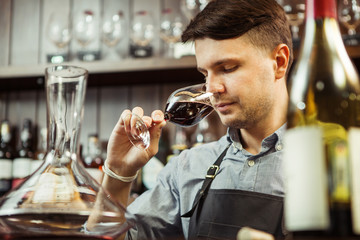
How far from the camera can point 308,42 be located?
0.56 meters

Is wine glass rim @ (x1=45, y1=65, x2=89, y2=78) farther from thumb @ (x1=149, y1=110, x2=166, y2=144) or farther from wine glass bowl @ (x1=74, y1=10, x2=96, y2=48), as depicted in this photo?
wine glass bowl @ (x1=74, y1=10, x2=96, y2=48)

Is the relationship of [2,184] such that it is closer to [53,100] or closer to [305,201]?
[53,100]

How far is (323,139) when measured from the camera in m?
0.46

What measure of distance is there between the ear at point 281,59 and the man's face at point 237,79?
0.04m

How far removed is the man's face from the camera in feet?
4.03

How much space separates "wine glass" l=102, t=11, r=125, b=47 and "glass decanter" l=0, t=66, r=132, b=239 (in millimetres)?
1514

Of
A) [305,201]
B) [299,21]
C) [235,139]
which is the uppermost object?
[299,21]

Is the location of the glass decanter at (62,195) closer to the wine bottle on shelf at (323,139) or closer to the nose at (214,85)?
the wine bottle on shelf at (323,139)

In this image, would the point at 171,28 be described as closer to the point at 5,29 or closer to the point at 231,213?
the point at 5,29

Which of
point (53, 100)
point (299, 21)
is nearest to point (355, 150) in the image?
point (53, 100)

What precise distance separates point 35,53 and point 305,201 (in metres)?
2.21

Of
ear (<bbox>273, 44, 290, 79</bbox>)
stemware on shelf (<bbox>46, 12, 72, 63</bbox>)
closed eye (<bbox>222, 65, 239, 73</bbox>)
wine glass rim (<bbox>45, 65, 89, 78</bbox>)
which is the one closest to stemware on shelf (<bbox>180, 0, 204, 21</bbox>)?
stemware on shelf (<bbox>46, 12, 72, 63</bbox>)

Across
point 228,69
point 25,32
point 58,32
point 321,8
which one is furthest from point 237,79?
point 25,32

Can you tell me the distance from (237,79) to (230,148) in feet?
0.87
